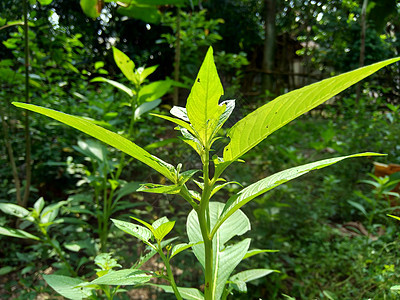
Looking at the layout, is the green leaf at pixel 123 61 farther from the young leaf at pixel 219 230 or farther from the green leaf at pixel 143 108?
the young leaf at pixel 219 230

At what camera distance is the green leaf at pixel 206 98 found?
364 millimetres

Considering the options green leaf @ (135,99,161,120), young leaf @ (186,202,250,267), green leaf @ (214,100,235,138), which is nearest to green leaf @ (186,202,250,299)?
young leaf @ (186,202,250,267)

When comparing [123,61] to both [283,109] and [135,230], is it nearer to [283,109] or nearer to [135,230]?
[135,230]

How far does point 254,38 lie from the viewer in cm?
646

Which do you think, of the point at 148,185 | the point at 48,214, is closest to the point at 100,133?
the point at 148,185

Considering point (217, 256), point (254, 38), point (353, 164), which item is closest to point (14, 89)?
point (217, 256)

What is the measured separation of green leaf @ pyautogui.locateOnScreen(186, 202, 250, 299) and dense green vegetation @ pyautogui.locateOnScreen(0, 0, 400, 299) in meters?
0.05

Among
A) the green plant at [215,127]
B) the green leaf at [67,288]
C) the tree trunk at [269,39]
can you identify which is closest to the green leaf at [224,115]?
the green plant at [215,127]

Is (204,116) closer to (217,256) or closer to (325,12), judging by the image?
(217,256)

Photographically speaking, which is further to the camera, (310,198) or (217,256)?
(310,198)

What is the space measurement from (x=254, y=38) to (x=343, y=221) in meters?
5.03

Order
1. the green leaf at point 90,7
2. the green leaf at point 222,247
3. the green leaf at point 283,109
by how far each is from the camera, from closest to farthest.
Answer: the green leaf at point 283,109, the green leaf at point 222,247, the green leaf at point 90,7

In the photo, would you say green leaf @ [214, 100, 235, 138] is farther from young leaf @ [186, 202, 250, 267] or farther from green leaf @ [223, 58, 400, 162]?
young leaf @ [186, 202, 250, 267]

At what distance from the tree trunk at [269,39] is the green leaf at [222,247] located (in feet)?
18.6
